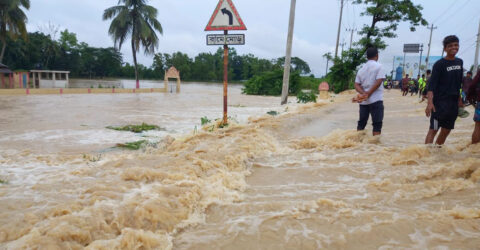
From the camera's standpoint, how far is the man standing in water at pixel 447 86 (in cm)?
395

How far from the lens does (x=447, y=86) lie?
156 inches

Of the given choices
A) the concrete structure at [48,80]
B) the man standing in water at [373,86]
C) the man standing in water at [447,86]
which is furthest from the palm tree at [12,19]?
the man standing in water at [447,86]

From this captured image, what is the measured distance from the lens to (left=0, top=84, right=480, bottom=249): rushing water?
2242 millimetres

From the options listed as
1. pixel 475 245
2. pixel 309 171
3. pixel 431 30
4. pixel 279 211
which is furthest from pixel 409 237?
pixel 431 30

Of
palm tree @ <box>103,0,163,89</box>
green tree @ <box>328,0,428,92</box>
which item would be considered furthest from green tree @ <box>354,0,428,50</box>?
palm tree @ <box>103,0,163,89</box>

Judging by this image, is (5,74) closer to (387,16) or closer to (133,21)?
(133,21)

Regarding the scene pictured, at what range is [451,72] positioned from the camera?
3.96 metres

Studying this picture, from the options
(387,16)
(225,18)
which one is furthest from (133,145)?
(387,16)

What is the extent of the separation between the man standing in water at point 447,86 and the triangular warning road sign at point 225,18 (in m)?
3.90

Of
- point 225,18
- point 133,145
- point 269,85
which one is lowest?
point 133,145

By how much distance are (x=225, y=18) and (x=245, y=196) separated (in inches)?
186

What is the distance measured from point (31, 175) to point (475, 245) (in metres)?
4.37

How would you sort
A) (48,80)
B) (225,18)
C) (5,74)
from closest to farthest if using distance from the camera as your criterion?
(225,18)
(5,74)
(48,80)

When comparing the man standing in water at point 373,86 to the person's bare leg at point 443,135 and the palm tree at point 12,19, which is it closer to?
the person's bare leg at point 443,135
